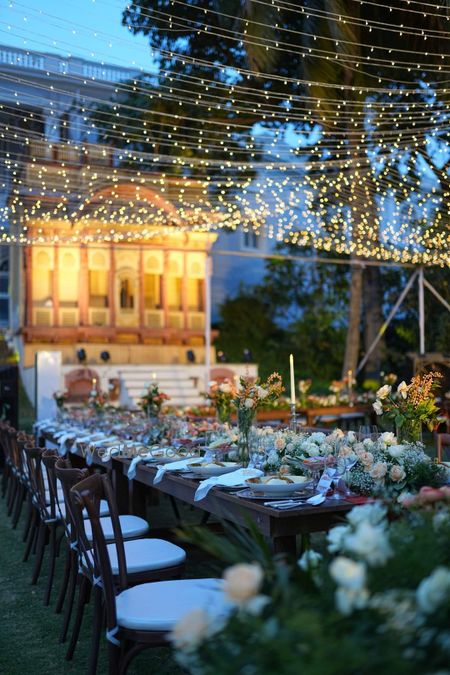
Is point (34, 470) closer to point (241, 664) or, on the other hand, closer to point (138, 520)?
point (138, 520)

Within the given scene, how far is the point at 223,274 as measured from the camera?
85.9ft

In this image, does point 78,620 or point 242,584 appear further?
point 78,620

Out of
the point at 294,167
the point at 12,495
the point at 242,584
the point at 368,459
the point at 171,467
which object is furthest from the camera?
the point at 294,167

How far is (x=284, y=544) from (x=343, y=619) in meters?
2.04

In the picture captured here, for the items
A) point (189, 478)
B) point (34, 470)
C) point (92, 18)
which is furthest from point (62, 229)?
point (189, 478)

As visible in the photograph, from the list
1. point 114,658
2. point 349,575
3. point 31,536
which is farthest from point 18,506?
point 349,575

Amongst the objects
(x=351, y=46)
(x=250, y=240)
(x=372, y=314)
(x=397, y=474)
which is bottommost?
(x=397, y=474)

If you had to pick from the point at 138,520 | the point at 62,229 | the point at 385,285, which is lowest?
the point at 138,520

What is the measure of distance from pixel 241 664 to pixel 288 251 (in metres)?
23.0

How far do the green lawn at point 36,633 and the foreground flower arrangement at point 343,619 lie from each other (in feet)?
4.83

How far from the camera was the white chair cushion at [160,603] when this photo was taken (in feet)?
9.86

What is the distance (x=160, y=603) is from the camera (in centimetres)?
320

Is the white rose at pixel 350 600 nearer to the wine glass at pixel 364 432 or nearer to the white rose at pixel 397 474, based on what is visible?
the white rose at pixel 397 474

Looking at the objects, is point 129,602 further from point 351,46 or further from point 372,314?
point 372,314
